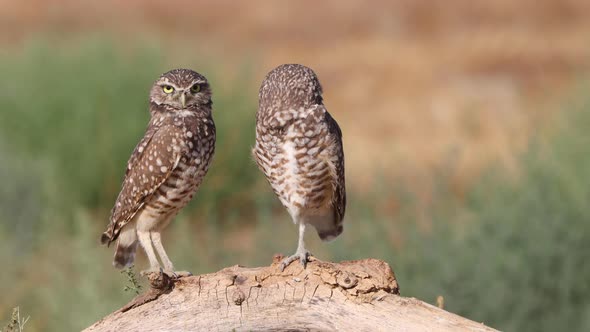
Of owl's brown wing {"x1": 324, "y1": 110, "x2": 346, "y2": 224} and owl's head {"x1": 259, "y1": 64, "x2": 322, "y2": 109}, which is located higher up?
owl's head {"x1": 259, "y1": 64, "x2": 322, "y2": 109}

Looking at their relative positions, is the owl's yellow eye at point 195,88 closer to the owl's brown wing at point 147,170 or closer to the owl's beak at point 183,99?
the owl's beak at point 183,99

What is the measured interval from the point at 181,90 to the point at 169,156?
0.35 m

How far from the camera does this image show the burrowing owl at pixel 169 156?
17.9ft

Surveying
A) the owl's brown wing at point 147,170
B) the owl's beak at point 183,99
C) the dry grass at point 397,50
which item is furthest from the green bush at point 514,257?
the owl's beak at point 183,99

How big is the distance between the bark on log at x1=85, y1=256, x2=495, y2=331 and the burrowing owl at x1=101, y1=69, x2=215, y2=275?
2.12 ft

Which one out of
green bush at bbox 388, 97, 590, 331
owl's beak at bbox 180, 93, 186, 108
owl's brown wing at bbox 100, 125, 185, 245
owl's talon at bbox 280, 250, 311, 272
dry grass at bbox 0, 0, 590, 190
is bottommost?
green bush at bbox 388, 97, 590, 331

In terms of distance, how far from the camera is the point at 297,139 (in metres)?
5.17

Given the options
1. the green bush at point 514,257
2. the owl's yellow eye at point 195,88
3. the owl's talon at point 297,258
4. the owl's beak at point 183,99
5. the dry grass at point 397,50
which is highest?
the dry grass at point 397,50

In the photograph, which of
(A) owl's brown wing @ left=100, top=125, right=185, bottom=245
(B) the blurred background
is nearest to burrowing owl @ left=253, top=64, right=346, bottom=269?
(A) owl's brown wing @ left=100, top=125, right=185, bottom=245

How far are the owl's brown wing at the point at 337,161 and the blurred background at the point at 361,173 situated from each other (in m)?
0.79

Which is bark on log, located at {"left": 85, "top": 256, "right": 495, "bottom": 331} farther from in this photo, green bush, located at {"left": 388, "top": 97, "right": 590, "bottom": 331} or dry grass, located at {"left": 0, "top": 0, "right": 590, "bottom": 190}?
dry grass, located at {"left": 0, "top": 0, "right": 590, "bottom": 190}

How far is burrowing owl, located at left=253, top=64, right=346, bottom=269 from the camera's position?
5.18 m

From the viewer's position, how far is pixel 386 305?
15.4 ft

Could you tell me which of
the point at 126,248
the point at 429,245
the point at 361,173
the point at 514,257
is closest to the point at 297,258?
the point at 126,248
